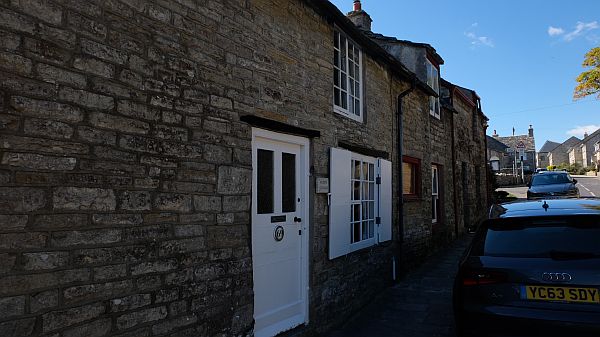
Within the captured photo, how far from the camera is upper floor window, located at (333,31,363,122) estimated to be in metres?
6.55

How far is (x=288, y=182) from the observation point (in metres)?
5.12

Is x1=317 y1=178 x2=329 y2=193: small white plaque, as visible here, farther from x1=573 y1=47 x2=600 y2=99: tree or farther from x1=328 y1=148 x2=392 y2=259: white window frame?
x1=573 y1=47 x2=600 y2=99: tree

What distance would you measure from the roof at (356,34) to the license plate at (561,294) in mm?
4144

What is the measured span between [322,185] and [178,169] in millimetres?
2474

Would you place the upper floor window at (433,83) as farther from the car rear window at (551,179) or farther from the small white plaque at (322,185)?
the car rear window at (551,179)

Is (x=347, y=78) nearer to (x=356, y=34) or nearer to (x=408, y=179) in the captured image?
(x=356, y=34)

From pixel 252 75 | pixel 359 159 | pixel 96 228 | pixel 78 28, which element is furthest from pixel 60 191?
pixel 359 159

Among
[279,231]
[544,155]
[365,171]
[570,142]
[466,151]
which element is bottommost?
[279,231]

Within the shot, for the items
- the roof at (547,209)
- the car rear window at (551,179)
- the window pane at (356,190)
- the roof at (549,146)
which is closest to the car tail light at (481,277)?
the roof at (547,209)

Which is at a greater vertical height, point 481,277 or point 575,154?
point 575,154

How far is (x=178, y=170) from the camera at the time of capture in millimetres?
3514

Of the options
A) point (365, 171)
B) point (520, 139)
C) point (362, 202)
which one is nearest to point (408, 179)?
point (365, 171)

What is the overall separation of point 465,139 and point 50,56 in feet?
50.0

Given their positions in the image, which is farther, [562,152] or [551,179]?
[562,152]
